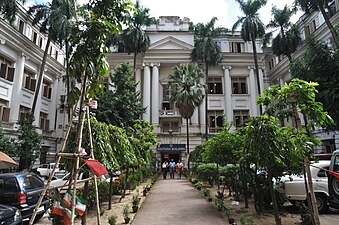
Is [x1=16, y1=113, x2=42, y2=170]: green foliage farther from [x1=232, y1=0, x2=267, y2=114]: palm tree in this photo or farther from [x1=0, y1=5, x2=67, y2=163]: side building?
[x1=232, y1=0, x2=267, y2=114]: palm tree

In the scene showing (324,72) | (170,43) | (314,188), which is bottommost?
(314,188)

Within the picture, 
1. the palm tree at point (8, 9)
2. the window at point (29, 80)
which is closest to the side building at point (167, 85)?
the window at point (29, 80)

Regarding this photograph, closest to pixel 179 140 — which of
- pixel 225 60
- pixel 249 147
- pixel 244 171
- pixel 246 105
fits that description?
pixel 246 105

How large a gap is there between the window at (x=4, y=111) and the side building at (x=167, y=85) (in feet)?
46.2

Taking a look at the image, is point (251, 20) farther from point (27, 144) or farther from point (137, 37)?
point (27, 144)

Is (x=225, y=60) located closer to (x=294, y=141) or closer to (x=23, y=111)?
(x=23, y=111)

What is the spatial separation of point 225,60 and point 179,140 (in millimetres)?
13359

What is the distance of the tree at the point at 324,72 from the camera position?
12.2m

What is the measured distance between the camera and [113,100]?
2144cm

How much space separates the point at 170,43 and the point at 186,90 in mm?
10072

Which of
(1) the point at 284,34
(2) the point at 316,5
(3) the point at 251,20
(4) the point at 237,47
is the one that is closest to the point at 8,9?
(3) the point at 251,20

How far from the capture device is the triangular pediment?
33469 mm

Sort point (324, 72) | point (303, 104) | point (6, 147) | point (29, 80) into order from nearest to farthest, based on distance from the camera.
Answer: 1. point (303, 104)
2. point (324, 72)
3. point (6, 147)
4. point (29, 80)

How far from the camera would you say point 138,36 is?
30.0 m
